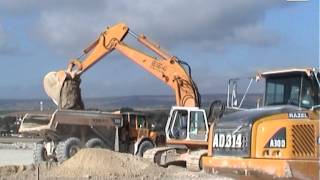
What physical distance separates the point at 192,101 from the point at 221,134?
50.2 feet

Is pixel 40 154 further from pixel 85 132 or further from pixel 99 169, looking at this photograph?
pixel 99 169

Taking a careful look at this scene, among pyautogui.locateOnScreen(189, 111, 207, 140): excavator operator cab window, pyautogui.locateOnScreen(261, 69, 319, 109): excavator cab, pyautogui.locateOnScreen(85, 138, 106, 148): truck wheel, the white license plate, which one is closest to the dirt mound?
pyautogui.locateOnScreen(189, 111, 207, 140): excavator operator cab window

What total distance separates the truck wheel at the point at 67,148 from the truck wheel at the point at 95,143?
514 mm

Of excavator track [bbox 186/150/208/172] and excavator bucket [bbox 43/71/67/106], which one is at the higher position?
excavator bucket [bbox 43/71/67/106]

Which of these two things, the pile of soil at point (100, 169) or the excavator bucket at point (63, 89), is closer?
the pile of soil at point (100, 169)

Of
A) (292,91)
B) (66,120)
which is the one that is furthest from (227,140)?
(66,120)

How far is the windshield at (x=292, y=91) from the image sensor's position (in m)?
12.2

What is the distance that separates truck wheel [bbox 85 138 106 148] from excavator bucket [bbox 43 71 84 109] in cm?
165

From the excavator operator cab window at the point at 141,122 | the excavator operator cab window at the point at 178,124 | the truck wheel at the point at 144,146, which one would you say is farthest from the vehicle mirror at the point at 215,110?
the excavator operator cab window at the point at 141,122

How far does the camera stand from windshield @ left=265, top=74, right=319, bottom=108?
12.2 m

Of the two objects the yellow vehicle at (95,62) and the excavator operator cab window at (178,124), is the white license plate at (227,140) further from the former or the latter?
the yellow vehicle at (95,62)

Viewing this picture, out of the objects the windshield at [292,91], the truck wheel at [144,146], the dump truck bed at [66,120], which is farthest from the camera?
the truck wheel at [144,146]

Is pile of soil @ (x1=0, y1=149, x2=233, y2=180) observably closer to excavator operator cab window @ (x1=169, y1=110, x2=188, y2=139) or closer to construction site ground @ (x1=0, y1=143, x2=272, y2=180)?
construction site ground @ (x1=0, y1=143, x2=272, y2=180)

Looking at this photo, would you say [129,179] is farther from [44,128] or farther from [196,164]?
[44,128]
